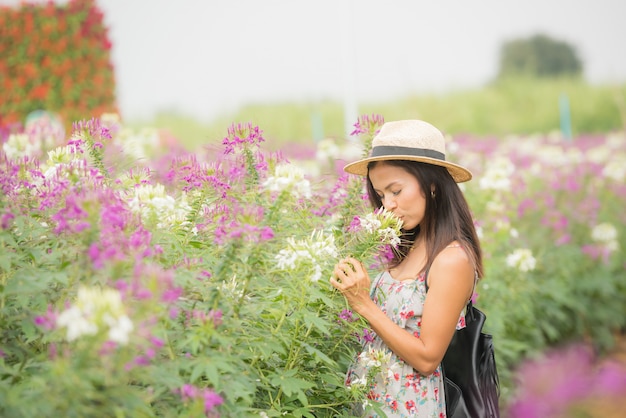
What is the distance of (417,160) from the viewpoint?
8.02 feet

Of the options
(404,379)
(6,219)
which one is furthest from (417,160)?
A: (6,219)

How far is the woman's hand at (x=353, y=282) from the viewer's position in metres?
2.08

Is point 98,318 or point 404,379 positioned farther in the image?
point 404,379

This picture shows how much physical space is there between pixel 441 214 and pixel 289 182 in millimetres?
878

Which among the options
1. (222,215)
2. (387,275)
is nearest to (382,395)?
(387,275)

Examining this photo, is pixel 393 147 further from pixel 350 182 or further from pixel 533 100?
pixel 533 100

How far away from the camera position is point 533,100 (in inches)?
735

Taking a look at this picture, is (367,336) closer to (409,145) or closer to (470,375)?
(470,375)

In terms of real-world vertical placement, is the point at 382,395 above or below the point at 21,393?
below

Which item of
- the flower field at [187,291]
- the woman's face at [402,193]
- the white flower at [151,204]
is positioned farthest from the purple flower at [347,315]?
the white flower at [151,204]

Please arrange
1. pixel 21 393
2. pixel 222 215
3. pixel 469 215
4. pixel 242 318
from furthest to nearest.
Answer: pixel 469 215 < pixel 222 215 < pixel 242 318 < pixel 21 393

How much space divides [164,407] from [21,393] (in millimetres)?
333

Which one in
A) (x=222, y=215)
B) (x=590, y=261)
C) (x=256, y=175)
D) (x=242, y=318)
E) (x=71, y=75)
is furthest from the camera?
(x=71, y=75)

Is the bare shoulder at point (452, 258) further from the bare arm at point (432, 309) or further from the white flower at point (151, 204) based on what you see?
the white flower at point (151, 204)
